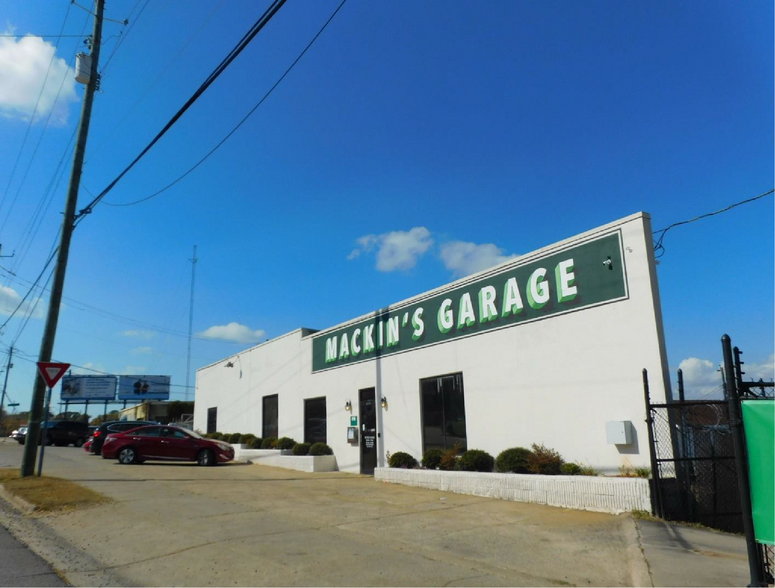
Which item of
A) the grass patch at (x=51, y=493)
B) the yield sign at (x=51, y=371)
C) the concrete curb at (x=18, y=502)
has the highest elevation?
the yield sign at (x=51, y=371)

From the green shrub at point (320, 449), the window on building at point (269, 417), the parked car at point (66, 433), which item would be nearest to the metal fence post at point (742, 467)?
the green shrub at point (320, 449)

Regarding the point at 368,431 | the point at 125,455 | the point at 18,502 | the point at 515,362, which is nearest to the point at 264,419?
the point at 125,455

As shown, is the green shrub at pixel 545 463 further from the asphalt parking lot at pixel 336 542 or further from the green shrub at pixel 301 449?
the green shrub at pixel 301 449

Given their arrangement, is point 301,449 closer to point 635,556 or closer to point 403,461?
point 403,461

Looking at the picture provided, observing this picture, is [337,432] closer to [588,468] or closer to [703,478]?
[588,468]

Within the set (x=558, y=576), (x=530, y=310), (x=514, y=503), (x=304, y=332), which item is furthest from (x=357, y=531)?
(x=304, y=332)

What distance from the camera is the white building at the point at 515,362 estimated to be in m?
11.0

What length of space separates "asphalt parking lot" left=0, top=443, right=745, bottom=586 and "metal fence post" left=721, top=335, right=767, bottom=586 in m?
1.12

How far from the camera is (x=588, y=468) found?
11.4 metres

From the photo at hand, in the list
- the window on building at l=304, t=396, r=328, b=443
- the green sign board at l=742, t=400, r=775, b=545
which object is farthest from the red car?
the green sign board at l=742, t=400, r=775, b=545

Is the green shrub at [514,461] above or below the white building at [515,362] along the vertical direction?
below

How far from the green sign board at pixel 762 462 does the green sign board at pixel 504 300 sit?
6.51 m

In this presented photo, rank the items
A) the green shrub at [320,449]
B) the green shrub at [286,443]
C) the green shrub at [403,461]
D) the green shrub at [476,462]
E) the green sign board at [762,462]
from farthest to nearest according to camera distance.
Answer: the green shrub at [286,443], the green shrub at [320,449], the green shrub at [403,461], the green shrub at [476,462], the green sign board at [762,462]

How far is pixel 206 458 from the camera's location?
21.9 m
